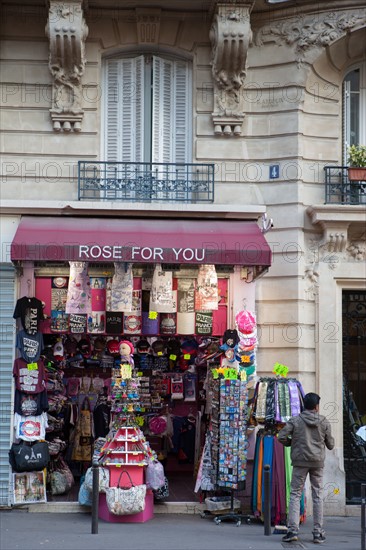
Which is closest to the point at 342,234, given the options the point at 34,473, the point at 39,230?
the point at 39,230

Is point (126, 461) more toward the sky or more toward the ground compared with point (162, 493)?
more toward the sky

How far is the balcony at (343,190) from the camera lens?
14.3 metres

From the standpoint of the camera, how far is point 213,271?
1380 centimetres

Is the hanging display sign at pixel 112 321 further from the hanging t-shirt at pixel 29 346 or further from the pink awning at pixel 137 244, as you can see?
the pink awning at pixel 137 244

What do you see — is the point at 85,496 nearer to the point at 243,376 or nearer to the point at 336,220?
the point at 243,376

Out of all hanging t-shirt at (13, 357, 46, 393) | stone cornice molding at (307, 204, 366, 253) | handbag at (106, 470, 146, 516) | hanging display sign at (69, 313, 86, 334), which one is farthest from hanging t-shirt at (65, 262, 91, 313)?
stone cornice molding at (307, 204, 366, 253)

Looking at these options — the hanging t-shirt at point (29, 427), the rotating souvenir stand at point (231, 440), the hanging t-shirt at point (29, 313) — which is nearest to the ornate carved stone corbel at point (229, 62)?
the hanging t-shirt at point (29, 313)

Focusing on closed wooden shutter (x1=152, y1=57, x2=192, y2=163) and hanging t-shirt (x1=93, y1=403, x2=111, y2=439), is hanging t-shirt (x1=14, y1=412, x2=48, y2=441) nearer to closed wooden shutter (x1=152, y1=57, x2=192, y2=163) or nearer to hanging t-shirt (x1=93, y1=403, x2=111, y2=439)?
hanging t-shirt (x1=93, y1=403, x2=111, y2=439)

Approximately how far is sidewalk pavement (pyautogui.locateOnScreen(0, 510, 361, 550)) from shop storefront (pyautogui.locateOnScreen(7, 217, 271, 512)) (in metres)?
0.85

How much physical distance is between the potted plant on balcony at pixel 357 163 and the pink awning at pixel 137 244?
1831 millimetres

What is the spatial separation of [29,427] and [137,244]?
3093mm

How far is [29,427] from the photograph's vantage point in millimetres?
13461

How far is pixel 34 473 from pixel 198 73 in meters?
6.56

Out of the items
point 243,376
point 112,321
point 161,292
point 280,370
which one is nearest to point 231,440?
point 243,376
